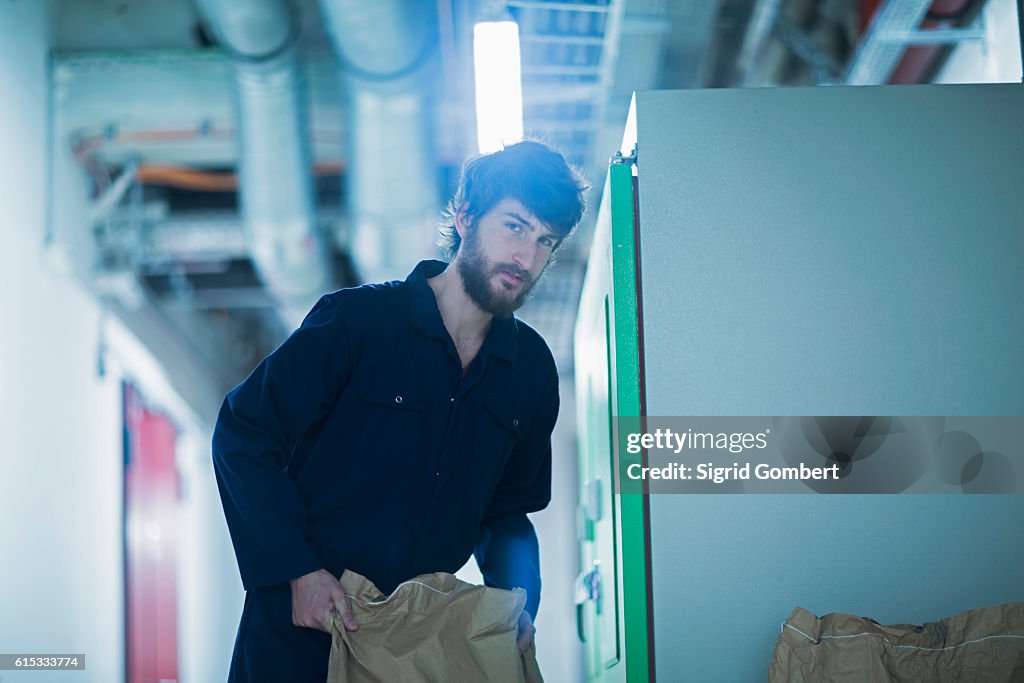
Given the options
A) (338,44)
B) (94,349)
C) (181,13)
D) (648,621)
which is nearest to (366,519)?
(648,621)

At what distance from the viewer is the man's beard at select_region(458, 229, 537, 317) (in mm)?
1969

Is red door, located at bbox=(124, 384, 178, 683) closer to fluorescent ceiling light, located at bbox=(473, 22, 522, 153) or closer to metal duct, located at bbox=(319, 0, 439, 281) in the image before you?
metal duct, located at bbox=(319, 0, 439, 281)

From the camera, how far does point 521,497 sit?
7.11 feet

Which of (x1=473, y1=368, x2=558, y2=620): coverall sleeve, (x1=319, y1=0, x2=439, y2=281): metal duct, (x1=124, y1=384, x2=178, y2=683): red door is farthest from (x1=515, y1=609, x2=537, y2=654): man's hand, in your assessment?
(x1=124, y1=384, x2=178, y2=683): red door

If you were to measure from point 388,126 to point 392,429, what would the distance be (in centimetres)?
238

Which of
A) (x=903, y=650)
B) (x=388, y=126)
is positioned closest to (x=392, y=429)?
(x=903, y=650)

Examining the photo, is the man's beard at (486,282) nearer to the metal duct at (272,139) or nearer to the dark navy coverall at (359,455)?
A: the dark navy coverall at (359,455)

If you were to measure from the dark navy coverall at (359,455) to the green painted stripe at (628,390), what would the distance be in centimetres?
18

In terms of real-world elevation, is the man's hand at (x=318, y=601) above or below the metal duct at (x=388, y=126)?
below

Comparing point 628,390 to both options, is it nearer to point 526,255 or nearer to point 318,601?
point 526,255

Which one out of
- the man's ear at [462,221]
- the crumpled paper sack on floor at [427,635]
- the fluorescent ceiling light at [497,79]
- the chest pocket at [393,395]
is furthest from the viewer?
the fluorescent ceiling light at [497,79]

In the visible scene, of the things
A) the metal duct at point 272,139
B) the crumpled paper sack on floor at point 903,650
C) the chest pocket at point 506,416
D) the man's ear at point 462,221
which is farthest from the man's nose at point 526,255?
the metal duct at point 272,139

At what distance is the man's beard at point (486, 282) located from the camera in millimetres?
1969

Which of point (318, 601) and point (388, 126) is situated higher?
point (388, 126)
